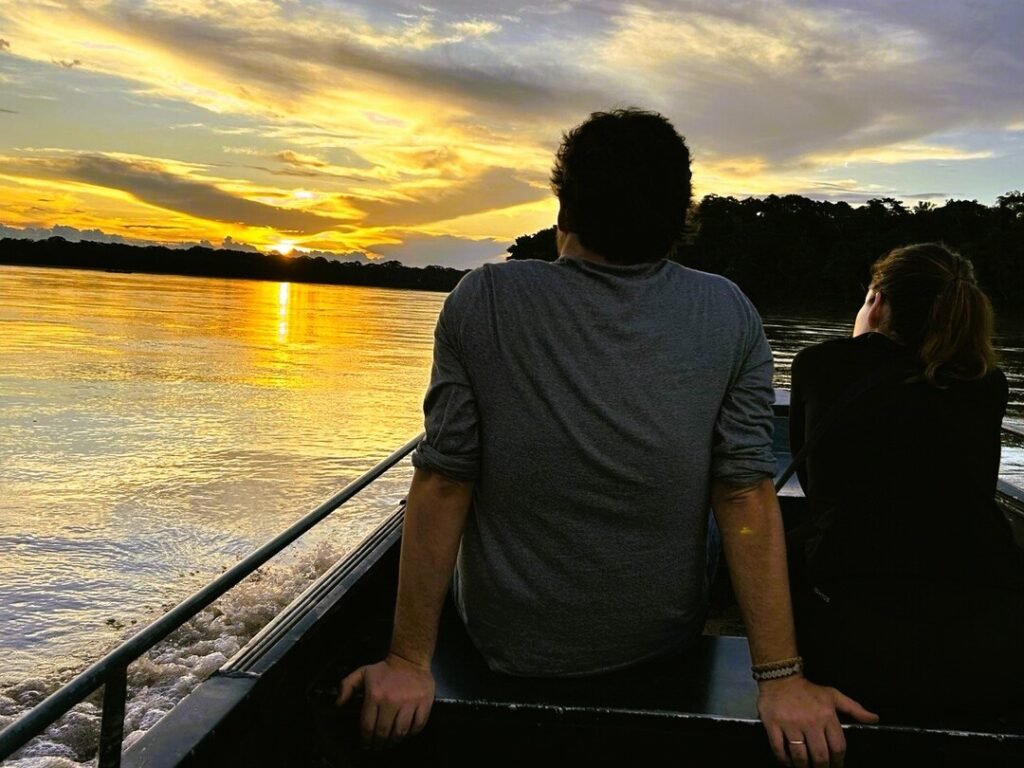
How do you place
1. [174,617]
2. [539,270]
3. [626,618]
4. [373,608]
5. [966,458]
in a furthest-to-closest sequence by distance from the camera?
[373,608]
[966,458]
[626,618]
[539,270]
[174,617]

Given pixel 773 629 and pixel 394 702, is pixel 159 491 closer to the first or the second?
pixel 394 702

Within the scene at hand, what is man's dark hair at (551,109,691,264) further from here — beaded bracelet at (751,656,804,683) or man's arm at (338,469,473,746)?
beaded bracelet at (751,656,804,683)

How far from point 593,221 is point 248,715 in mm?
1239

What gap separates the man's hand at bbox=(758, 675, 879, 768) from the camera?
5.92ft

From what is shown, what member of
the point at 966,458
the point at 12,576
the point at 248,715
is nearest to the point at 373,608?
the point at 248,715

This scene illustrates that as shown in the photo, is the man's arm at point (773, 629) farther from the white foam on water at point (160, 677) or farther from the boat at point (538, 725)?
the white foam on water at point (160, 677)

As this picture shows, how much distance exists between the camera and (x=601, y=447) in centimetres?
174

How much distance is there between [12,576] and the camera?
871 cm

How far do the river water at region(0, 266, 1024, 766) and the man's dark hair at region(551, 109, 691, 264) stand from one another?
4.45 metres

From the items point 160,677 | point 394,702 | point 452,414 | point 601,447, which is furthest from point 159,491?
point 601,447

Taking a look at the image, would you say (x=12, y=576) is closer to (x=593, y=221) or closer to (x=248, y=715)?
(x=248, y=715)

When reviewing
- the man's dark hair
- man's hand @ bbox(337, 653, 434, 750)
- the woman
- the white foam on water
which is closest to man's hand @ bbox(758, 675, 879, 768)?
the woman

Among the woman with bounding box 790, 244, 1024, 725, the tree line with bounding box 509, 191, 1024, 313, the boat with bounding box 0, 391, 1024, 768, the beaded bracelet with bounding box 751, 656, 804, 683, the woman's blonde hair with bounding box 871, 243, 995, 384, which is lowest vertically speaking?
the boat with bounding box 0, 391, 1024, 768

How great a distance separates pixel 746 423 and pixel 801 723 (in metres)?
0.60
